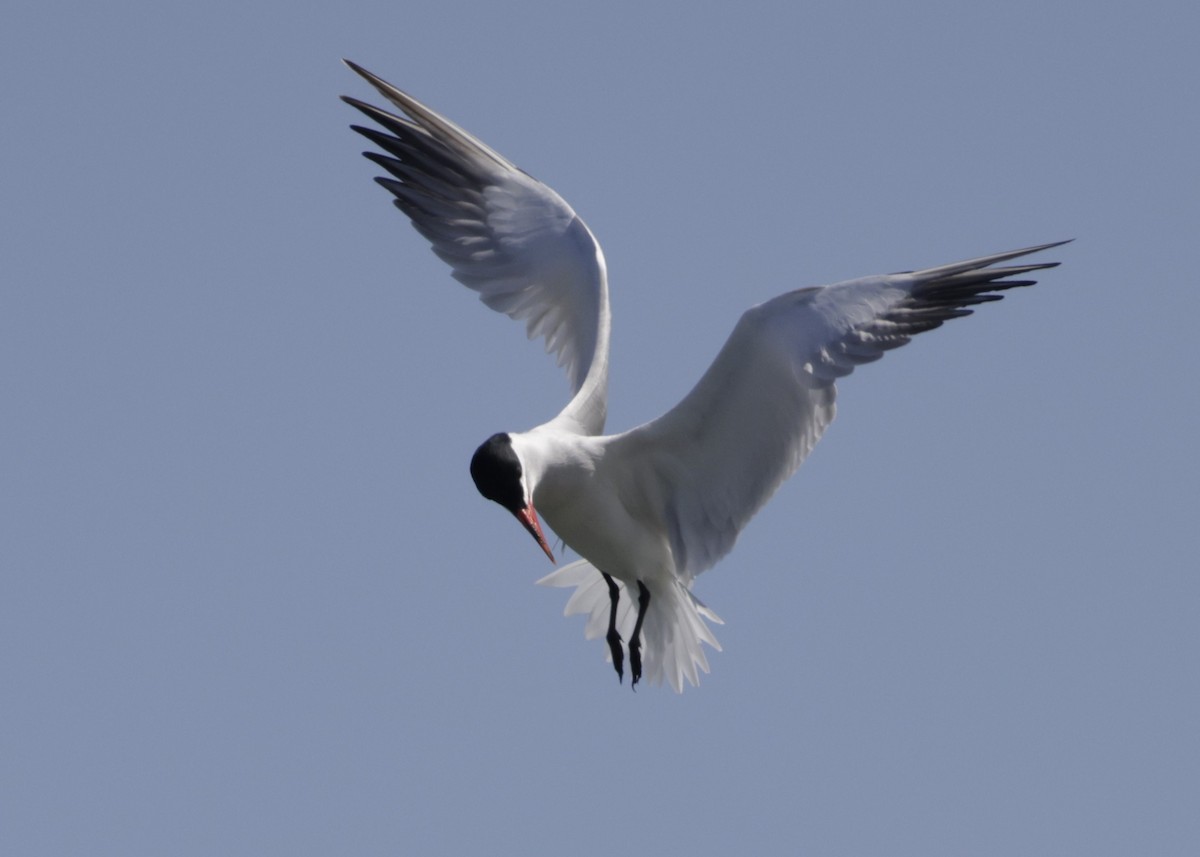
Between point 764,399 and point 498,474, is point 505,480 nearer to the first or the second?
point 498,474

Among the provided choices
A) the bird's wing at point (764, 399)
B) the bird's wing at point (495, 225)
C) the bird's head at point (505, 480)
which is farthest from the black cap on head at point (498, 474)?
the bird's wing at point (495, 225)

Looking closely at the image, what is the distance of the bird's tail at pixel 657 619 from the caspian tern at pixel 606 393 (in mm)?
10

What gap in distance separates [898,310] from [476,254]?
2.90 metres

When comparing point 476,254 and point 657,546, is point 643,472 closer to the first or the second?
point 657,546

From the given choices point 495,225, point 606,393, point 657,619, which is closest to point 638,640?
point 657,619

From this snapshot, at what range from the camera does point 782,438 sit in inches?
365

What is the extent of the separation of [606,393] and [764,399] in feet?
4.45

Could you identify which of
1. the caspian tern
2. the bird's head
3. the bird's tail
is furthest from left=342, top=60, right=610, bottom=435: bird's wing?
the bird's head

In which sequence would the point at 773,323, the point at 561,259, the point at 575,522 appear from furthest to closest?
the point at 561,259 → the point at 575,522 → the point at 773,323

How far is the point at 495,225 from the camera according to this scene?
10930 mm

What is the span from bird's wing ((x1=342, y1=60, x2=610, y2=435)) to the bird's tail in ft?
3.57

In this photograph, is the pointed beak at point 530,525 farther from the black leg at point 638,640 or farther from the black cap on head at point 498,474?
the black leg at point 638,640

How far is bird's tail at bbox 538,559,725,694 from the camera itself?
10.4m

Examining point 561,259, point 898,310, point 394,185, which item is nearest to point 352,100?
point 394,185
